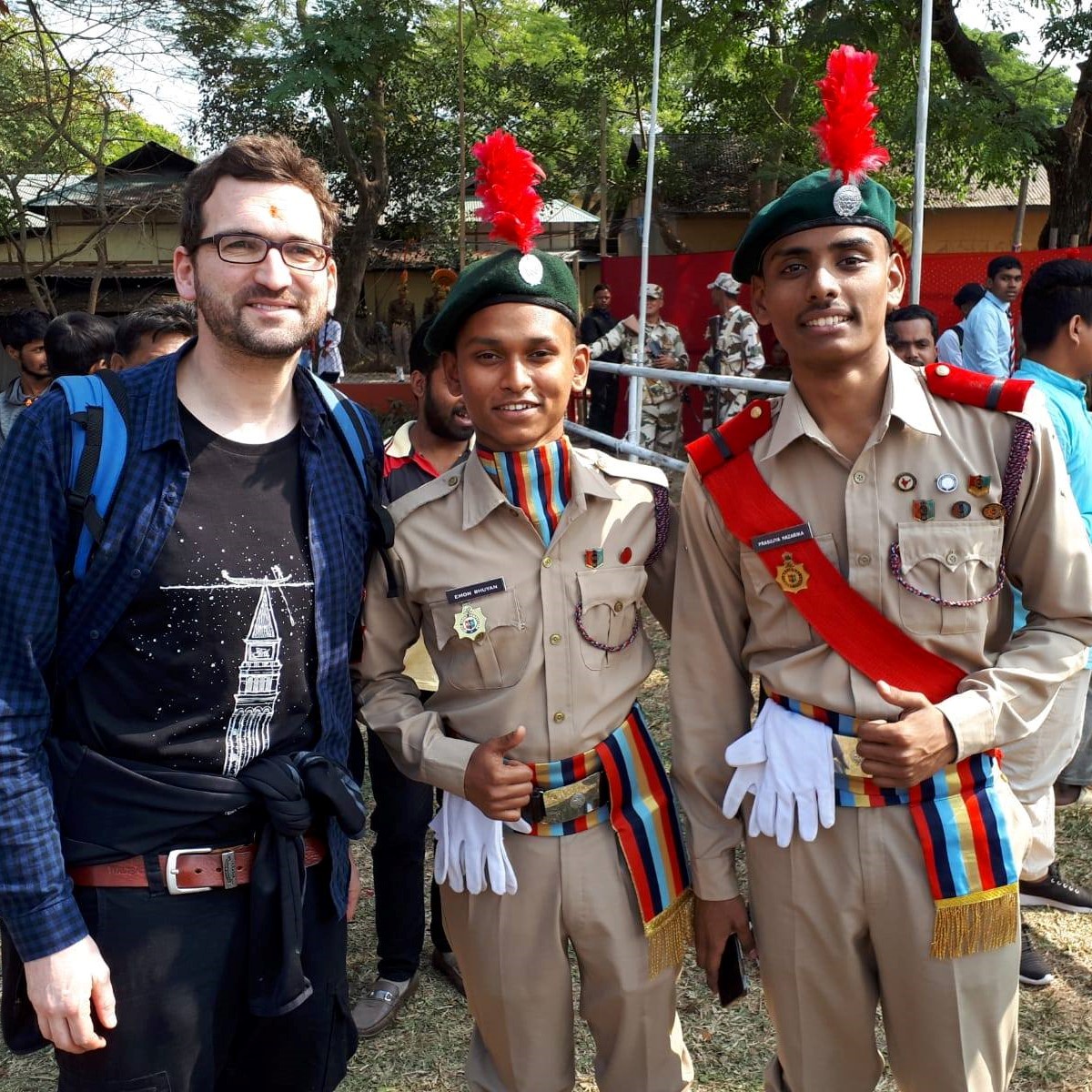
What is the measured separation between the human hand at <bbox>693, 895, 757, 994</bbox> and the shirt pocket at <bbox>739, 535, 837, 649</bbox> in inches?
20.3

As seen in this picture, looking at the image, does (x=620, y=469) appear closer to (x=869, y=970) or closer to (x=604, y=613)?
(x=604, y=613)

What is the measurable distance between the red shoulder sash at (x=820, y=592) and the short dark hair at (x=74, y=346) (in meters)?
3.32

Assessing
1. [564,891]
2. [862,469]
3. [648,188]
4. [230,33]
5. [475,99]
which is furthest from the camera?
[475,99]

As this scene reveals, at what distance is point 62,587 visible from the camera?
5.73 ft

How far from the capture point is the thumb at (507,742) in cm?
192

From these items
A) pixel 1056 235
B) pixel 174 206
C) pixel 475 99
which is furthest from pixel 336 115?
pixel 1056 235

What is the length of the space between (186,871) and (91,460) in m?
0.72

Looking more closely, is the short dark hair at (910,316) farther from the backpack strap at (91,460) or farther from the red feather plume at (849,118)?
the backpack strap at (91,460)

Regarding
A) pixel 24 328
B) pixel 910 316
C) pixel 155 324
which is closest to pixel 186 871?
pixel 155 324

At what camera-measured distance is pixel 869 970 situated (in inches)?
76.2

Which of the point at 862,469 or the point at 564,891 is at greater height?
the point at 862,469

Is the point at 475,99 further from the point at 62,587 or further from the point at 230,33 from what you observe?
the point at 62,587

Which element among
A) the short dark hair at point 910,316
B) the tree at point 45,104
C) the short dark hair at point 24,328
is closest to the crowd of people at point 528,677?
the short dark hair at point 910,316

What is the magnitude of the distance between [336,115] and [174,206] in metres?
5.68
